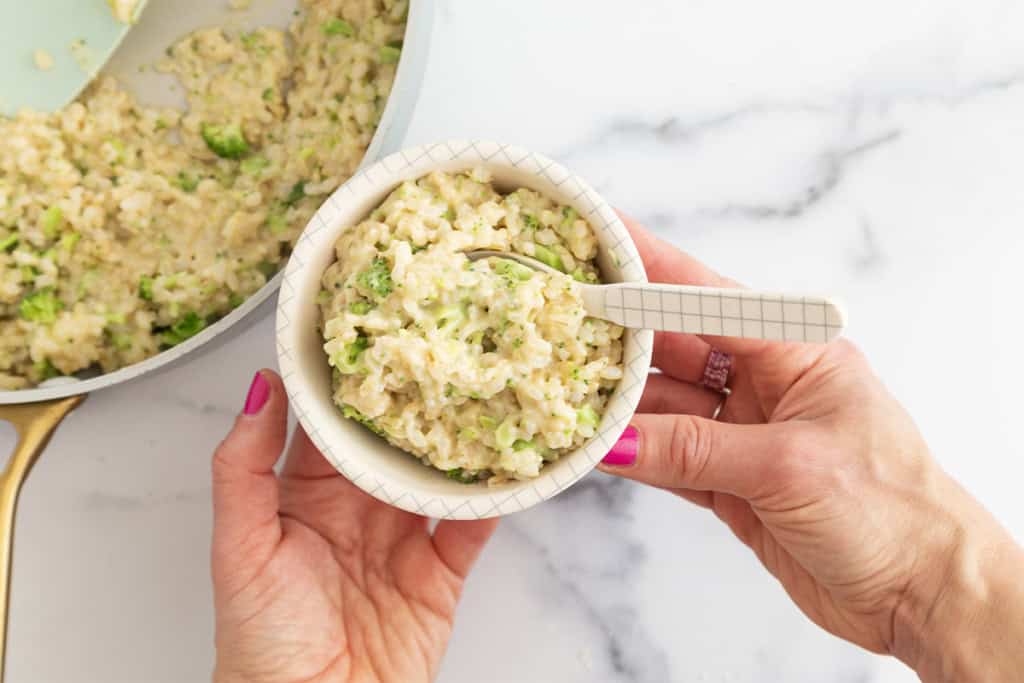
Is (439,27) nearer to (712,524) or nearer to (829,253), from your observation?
(829,253)

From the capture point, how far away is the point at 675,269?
4.63 feet

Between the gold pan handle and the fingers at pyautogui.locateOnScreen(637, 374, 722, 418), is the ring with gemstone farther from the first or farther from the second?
the gold pan handle

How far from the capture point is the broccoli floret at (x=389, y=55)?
143 cm

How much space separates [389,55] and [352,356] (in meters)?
0.57

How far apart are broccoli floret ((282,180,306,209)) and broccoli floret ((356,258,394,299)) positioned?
0.43 m

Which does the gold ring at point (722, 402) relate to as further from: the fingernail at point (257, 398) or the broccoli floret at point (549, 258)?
the fingernail at point (257, 398)

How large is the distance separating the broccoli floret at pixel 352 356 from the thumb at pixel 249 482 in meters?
0.33

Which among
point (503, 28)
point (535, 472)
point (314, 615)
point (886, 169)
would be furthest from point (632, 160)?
point (314, 615)

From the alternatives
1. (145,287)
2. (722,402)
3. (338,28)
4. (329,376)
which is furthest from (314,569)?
(338,28)

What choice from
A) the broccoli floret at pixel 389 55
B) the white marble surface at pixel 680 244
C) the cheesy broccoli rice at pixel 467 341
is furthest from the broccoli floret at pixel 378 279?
the white marble surface at pixel 680 244

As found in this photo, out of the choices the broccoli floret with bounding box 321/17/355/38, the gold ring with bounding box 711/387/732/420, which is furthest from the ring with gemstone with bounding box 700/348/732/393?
the broccoli floret with bounding box 321/17/355/38

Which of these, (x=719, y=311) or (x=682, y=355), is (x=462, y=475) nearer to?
(x=719, y=311)

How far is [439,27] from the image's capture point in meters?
1.61

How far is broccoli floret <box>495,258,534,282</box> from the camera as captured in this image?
1060 millimetres
